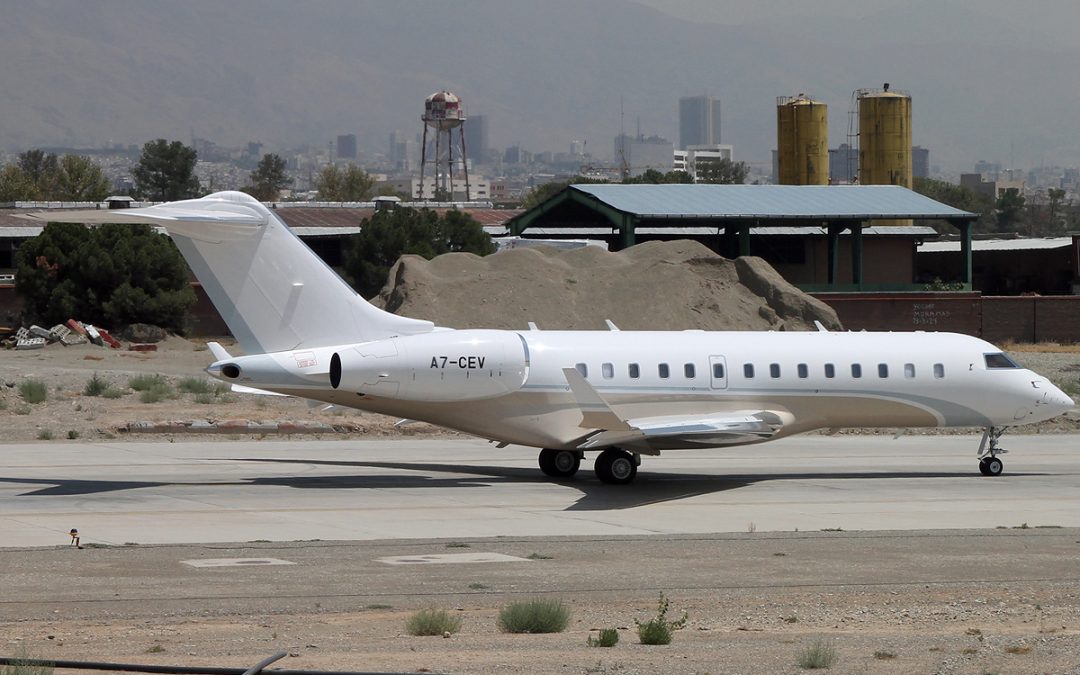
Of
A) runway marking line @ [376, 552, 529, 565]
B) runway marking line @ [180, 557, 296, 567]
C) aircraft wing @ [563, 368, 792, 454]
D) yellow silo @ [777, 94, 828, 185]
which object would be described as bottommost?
runway marking line @ [376, 552, 529, 565]

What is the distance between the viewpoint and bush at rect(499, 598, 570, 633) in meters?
13.1

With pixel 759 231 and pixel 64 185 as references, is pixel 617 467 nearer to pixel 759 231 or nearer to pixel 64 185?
pixel 759 231

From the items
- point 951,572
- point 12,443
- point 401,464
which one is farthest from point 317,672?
point 12,443

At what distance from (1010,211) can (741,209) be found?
5096 inches

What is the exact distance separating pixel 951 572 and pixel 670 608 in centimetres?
430

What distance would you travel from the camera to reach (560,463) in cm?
2705

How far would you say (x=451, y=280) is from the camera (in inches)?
1943

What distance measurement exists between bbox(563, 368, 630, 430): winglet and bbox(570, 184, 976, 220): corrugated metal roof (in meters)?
38.8

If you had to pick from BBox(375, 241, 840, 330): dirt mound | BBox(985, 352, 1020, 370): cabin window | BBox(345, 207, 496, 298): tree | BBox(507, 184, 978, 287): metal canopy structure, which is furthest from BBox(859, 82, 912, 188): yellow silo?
BBox(985, 352, 1020, 370): cabin window

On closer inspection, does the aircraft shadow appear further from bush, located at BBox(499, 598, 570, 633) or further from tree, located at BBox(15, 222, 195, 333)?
tree, located at BBox(15, 222, 195, 333)

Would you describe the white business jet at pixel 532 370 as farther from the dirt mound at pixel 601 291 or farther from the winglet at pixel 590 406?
the dirt mound at pixel 601 291

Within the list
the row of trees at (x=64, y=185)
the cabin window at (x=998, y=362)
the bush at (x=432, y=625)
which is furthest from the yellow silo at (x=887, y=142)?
the bush at (x=432, y=625)

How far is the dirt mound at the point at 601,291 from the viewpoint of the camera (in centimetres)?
4828

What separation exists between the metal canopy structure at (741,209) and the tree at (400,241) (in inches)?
131
